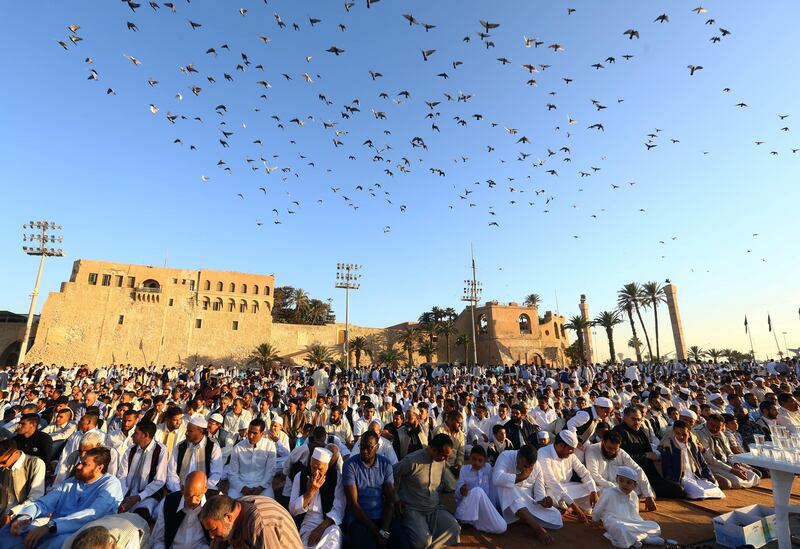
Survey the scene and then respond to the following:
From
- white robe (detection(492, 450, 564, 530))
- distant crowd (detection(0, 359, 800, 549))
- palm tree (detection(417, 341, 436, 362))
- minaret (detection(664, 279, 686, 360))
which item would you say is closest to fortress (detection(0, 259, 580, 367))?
palm tree (detection(417, 341, 436, 362))

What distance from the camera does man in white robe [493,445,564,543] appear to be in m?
5.06

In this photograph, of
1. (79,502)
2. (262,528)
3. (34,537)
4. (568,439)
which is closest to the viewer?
(262,528)

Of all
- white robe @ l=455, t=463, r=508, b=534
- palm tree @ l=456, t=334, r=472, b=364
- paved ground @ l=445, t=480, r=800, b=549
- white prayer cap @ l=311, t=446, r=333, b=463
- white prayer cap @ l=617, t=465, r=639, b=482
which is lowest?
paved ground @ l=445, t=480, r=800, b=549

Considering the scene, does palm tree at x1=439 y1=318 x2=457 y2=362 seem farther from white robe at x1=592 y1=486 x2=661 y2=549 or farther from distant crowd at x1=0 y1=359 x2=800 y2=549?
white robe at x1=592 y1=486 x2=661 y2=549

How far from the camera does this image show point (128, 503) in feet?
14.5

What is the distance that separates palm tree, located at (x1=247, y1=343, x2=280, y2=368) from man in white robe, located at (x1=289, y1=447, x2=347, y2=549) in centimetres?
3642

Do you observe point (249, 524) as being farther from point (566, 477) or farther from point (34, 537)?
point (566, 477)

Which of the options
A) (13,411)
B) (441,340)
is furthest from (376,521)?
(441,340)

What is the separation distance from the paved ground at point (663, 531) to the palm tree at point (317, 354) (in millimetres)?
35885

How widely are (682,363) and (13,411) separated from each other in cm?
3126

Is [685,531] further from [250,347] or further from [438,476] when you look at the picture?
[250,347]

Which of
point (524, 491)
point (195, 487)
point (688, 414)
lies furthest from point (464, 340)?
point (195, 487)

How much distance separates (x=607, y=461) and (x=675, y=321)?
54976 mm

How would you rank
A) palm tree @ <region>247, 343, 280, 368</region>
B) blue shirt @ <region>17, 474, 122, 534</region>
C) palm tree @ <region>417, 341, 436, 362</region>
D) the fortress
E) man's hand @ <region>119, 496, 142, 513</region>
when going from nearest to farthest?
blue shirt @ <region>17, 474, 122, 534</region> < man's hand @ <region>119, 496, 142, 513</region> < the fortress < palm tree @ <region>247, 343, 280, 368</region> < palm tree @ <region>417, 341, 436, 362</region>
